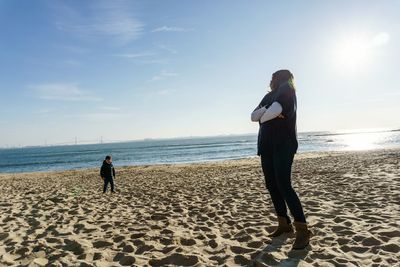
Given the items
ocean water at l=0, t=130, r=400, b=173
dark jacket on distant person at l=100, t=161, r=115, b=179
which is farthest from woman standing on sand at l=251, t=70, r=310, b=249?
ocean water at l=0, t=130, r=400, b=173

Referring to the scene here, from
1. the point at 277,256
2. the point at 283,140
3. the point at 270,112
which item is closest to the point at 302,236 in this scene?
the point at 277,256

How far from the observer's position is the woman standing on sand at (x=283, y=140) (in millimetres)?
4234

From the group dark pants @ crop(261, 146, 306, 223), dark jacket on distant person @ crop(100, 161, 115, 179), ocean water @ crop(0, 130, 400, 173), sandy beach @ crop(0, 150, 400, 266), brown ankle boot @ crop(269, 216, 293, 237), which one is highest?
dark pants @ crop(261, 146, 306, 223)

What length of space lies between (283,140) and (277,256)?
4.56 feet

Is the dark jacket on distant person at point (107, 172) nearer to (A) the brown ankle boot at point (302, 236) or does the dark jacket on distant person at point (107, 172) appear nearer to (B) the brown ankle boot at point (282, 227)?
(B) the brown ankle boot at point (282, 227)

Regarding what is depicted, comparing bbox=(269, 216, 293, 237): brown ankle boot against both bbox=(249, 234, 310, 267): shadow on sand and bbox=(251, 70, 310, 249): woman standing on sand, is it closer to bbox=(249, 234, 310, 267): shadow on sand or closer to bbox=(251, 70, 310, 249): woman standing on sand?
bbox=(249, 234, 310, 267): shadow on sand

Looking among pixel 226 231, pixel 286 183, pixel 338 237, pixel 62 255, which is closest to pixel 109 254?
pixel 62 255

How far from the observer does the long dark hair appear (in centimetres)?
445

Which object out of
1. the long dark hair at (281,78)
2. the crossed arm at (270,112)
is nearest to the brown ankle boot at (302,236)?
the crossed arm at (270,112)

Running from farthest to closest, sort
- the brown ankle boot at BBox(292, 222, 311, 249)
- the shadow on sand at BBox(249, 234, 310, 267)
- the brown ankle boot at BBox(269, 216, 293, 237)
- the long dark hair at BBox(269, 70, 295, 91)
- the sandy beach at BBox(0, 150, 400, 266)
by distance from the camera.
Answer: the brown ankle boot at BBox(269, 216, 293, 237)
the long dark hair at BBox(269, 70, 295, 91)
the brown ankle boot at BBox(292, 222, 311, 249)
the sandy beach at BBox(0, 150, 400, 266)
the shadow on sand at BBox(249, 234, 310, 267)

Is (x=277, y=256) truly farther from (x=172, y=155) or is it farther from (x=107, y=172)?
(x=172, y=155)

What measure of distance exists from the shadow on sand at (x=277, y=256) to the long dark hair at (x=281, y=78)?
2056mm

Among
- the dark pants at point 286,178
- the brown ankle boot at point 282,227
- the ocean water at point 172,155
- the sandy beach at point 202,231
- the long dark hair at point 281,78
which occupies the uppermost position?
the long dark hair at point 281,78

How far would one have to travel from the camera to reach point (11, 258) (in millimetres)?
4504
